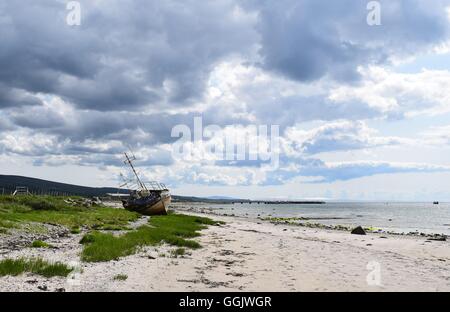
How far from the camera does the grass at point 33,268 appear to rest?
46.8 feet

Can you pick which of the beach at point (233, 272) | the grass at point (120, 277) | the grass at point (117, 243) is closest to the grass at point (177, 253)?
the beach at point (233, 272)

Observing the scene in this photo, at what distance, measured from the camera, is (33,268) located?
1492 centimetres

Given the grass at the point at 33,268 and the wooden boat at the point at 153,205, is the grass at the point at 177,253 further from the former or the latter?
the wooden boat at the point at 153,205

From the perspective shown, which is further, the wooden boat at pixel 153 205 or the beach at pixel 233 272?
the wooden boat at pixel 153 205

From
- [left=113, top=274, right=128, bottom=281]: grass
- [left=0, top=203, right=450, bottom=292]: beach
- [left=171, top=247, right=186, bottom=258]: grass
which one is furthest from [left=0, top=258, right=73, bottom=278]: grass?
[left=171, top=247, right=186, bottom=258]: grass

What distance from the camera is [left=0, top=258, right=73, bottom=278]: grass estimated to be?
46.8 ft

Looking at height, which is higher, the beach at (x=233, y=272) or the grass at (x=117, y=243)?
the grass at (x=117, y=243)

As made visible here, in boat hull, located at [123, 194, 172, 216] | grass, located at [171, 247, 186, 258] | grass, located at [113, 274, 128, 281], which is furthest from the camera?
boat hull, located at [123, 194, 172, 216]

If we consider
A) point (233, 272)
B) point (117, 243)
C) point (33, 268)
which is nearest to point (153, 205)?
point (117, 243)

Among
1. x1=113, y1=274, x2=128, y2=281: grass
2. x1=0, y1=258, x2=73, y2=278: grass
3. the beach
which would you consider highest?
x1=0, y1=258, x2=73, y2=278: grass

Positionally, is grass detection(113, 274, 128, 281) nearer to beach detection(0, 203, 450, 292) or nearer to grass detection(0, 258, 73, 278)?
beach detection(0, 203, 450, 292)

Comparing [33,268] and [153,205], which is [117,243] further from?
[153,205]
